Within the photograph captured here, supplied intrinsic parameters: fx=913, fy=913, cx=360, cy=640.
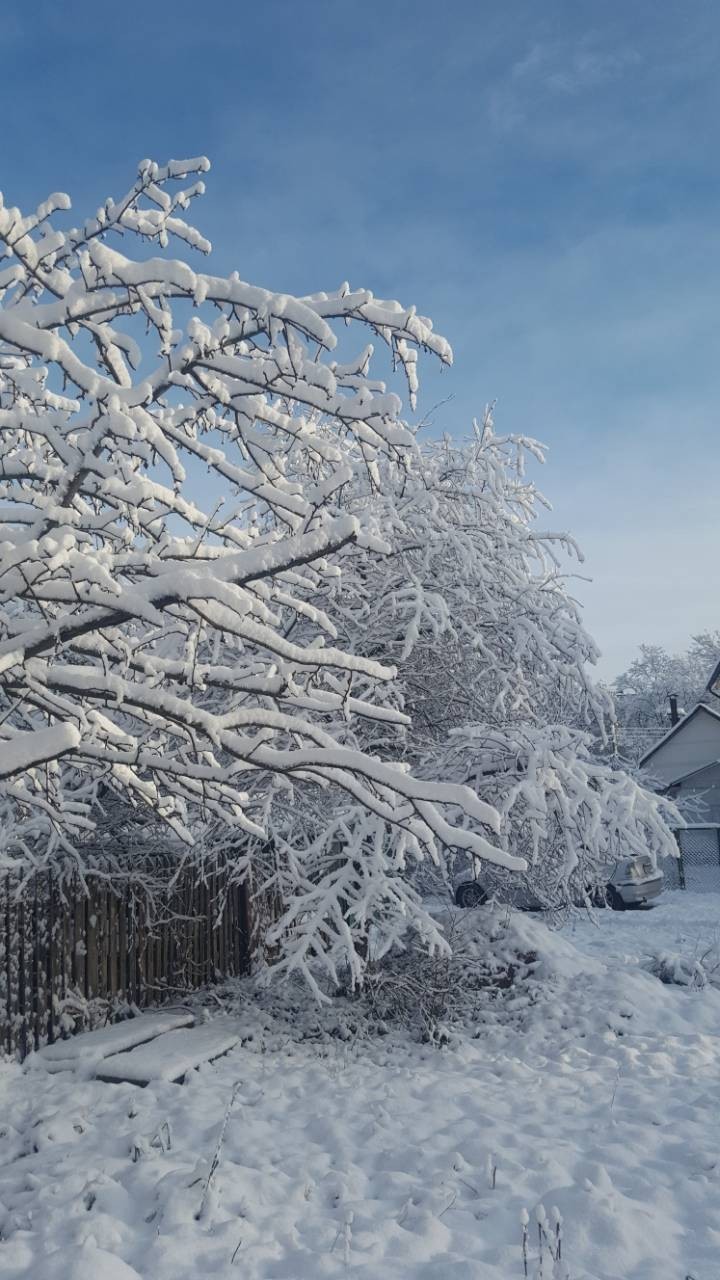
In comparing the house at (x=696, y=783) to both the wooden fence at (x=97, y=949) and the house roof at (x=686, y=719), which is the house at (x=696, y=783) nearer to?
the house roof at (x=686, y=719)

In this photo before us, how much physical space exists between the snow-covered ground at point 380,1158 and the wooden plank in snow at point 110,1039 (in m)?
0.26

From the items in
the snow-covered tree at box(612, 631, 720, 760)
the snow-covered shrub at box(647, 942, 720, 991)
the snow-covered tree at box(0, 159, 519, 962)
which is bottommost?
the snow-covered shrub at box(647, 942, 720, 991)

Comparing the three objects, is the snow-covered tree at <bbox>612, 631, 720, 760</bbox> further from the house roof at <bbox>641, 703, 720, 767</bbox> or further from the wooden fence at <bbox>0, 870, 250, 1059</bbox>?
the wooden fence at <bbox>0, 870, 250, 1059</bbox>

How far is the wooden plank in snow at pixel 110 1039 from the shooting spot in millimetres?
6766

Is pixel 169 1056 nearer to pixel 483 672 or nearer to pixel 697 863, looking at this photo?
pixel 483 672

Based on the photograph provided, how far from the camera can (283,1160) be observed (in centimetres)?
486

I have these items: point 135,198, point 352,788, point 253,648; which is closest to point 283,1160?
point 352,788

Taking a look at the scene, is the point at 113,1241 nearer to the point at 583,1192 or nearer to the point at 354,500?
the point at 583,1192

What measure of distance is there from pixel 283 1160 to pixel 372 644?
481cm

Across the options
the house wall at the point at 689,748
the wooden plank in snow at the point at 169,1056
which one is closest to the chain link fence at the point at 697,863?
the house wall at the point at 689,748

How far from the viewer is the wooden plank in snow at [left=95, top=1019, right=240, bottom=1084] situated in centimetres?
629

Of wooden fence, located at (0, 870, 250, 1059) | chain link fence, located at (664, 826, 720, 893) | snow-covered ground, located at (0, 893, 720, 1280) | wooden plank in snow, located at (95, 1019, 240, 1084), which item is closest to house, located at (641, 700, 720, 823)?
chain link fence, located at (664, 826, 720, 893)

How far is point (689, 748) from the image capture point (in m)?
33.4

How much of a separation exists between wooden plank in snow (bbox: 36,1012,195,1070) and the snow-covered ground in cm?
26
